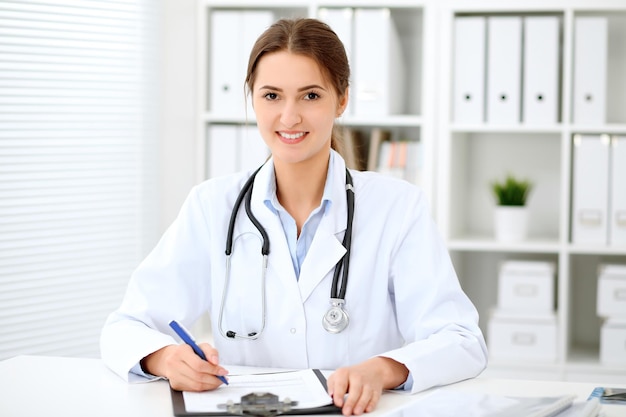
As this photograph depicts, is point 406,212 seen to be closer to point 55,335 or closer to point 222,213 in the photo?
point 222,213

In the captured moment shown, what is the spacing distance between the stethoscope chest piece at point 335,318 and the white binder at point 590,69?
1.63 meters

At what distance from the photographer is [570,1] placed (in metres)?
2.84

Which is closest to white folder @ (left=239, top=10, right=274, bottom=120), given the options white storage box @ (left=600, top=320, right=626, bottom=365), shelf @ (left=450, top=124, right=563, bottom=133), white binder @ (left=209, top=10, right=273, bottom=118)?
white binder @ (left=209, top=10, right=273, bottom=118)

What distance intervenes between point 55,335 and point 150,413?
4.81 ft

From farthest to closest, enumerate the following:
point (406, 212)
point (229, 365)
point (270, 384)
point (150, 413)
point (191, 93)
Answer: point (191, 93) → point (406, 212) → point (229, 365) → point (270, 384) → point (150, 413)

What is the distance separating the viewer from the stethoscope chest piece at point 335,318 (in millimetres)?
1571

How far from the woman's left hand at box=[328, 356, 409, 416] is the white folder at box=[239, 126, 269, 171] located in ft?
5.67

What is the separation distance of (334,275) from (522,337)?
1.51 m

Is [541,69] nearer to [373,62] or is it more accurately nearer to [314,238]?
[373,62]

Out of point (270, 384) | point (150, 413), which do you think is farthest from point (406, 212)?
point (150, 413)

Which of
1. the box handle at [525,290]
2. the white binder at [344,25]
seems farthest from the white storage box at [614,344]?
the white binder at [344,25]

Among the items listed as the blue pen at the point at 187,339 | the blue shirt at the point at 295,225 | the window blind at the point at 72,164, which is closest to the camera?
the blue pen at the point at 187,339

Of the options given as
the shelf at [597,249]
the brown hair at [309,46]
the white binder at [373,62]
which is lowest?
the shelf at [597,249]

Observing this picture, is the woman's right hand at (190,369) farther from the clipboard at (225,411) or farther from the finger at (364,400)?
the finger at (364,400)
